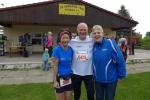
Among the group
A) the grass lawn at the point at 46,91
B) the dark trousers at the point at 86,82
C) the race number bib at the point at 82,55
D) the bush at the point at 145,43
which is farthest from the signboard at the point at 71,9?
the bush at the point at 145,43

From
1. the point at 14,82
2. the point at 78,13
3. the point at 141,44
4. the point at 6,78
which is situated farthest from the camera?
the point at 141,44

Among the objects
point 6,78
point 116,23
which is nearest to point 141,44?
point 116,23

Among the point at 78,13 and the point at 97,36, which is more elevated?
the point at 78,13

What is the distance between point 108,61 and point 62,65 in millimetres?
873

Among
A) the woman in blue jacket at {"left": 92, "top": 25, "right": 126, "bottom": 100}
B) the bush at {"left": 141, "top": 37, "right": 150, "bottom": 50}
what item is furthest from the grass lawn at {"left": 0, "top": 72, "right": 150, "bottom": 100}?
the bush at {"left": 141, "top": 37, "right": 150, "bottom": 50}

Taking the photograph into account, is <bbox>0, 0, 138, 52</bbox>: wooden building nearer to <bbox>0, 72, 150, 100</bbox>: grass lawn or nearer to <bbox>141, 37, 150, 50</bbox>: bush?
<bbox>0, 72, 150, 100</bbox>: grass lawn

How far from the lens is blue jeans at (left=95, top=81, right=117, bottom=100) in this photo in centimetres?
587

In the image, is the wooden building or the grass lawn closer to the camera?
the grass lawn

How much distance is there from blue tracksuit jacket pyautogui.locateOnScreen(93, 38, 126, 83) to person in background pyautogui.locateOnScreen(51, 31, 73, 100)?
1.72 ft

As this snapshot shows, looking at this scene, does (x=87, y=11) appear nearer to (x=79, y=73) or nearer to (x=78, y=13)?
(x=78, y=13)

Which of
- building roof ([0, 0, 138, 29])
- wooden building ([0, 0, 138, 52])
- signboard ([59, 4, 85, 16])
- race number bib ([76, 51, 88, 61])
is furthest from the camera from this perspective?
signboard ([59, 4, 85, 16])

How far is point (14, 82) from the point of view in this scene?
1259cm

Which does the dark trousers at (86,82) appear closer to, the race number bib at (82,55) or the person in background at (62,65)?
the person in background at (62,65)

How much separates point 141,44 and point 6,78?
109ft
